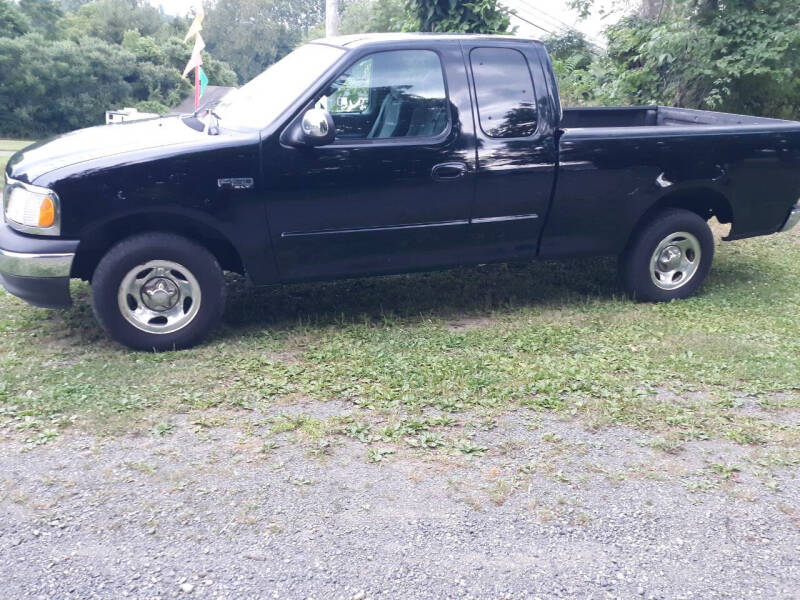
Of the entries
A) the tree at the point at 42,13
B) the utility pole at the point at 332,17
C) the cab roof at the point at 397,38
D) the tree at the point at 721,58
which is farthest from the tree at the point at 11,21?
the cab roof at the point at 397,38

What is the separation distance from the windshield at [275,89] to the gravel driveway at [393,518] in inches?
87.5

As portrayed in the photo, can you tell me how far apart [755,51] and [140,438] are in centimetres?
976

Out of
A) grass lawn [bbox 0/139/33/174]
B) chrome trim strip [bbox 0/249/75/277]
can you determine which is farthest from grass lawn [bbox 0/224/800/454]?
grass lawn [bbox 0/139/33/174]

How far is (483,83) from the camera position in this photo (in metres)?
5.70

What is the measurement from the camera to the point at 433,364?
5.08 m

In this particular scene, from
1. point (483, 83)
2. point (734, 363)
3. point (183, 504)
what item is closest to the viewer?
point (183, 504)

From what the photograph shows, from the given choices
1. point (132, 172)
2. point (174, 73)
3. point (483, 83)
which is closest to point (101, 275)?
point (132, 172)

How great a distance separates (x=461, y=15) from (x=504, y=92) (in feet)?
19.5

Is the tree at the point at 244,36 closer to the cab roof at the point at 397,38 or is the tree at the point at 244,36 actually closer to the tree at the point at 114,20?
the tree at the point at 114,20

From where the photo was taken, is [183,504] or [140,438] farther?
[140,438]

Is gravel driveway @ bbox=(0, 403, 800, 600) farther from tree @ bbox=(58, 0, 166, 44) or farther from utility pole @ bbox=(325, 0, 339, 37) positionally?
tree @ bbox=(58, 0, 166, 44)

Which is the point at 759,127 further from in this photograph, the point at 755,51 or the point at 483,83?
the point at 755,51

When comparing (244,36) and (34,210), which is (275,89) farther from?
(244,36)

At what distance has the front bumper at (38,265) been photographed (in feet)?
15.9
